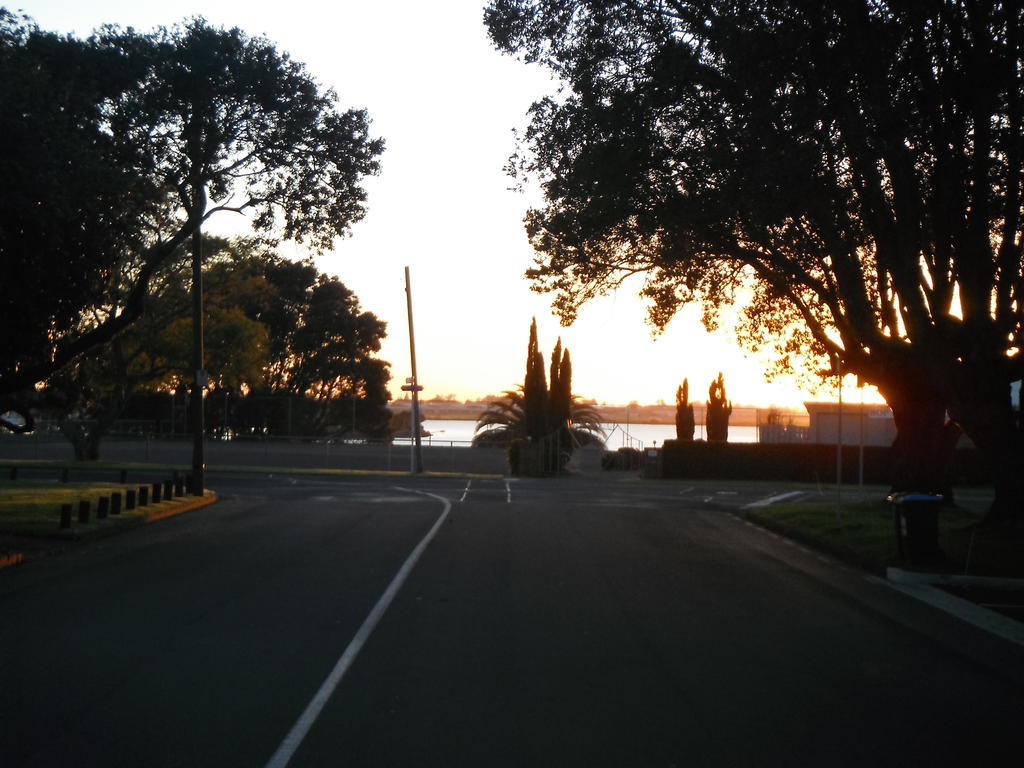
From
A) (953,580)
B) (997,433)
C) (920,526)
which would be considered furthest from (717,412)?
(953,580)

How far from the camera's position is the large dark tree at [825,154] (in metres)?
14.7

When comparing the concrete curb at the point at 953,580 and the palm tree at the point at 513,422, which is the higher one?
the palm tree at the point at 513,422

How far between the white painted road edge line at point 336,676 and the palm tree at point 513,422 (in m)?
46.7

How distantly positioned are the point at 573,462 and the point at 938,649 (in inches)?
1683

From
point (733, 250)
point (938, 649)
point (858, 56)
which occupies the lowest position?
point (938, 649)

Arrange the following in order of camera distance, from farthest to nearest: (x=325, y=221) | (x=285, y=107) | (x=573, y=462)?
(x=573, y=462), (x=325, y=221), (x=285, y=107)

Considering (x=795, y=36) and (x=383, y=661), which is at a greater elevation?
(x=795, y=36)

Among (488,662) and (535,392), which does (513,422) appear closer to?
(535,392)

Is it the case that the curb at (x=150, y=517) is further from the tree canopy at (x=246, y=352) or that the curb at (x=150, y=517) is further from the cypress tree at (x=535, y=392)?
the cypress tree at (x=535, y=392)

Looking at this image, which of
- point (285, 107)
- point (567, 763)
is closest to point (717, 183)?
point (285, 107)

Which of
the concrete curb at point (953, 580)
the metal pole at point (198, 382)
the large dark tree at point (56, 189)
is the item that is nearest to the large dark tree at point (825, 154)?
the concrete curb at point (953, 580)

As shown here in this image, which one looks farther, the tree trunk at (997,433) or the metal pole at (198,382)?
the metal pole at (198,382)

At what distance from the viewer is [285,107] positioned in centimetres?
2130

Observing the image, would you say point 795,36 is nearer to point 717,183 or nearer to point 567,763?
point 717,183
